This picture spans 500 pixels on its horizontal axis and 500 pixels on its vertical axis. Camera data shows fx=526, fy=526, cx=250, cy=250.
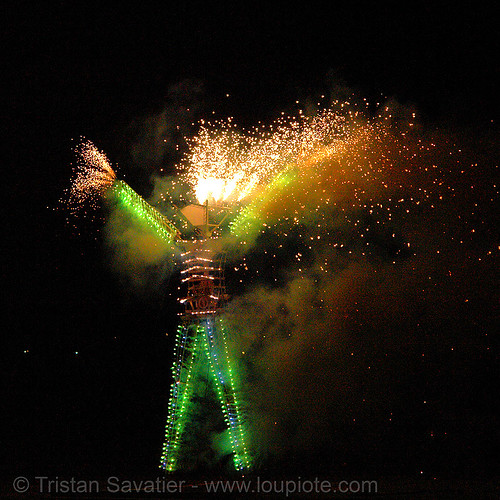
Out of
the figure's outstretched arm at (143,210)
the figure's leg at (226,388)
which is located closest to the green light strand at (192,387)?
the figure's leg at (226,388)

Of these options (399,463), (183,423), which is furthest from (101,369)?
(399,463)

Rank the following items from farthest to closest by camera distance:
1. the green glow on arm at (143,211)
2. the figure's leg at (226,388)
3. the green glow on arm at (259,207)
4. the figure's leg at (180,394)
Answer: the green glow on arm at (259,207) → the green glow on arm at (143,211) → the figure's leg at (180,394) → the figure's leg at (226,388)

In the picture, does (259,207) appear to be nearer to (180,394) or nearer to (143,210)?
(143,210)

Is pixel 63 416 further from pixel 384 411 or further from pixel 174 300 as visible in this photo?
pixel 384 411

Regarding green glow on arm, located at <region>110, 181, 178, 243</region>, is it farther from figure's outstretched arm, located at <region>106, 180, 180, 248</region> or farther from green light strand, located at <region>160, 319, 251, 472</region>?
green light strand, located at <region>160, 319, 251, 472</region>

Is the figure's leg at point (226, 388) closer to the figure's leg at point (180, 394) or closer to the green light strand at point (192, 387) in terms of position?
the green light strand at point (192, 387)

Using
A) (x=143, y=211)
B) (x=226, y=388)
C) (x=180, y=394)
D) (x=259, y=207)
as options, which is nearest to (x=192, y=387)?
(x=180, y=394)

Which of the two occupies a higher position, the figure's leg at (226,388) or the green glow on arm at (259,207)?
the green glow on arm at (259,207)
